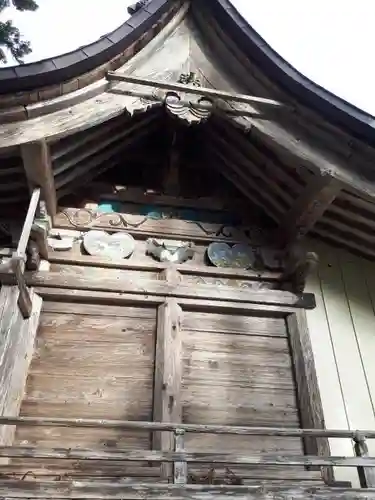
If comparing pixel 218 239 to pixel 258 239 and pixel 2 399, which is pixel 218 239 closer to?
pixel 258 239

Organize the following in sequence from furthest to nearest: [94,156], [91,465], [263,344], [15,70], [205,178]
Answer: [205,178] → [94,156] → [263,344] → [15,70] → [91,465]

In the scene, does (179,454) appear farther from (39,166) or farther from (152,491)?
(39,166)

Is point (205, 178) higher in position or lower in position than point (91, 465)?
higher

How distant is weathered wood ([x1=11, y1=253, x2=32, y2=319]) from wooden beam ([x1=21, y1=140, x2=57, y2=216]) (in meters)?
0.86

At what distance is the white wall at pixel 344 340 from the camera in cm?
482

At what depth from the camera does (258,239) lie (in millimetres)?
5914

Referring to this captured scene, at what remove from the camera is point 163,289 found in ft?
17.2

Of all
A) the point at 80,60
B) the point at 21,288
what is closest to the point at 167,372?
the point at 21,288

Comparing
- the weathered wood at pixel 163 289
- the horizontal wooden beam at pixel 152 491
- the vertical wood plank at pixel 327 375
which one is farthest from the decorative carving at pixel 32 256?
the vertical wood plank at pixel 327 375

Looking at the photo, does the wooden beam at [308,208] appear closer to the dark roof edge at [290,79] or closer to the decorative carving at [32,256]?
the dark roof edge at [290,79]

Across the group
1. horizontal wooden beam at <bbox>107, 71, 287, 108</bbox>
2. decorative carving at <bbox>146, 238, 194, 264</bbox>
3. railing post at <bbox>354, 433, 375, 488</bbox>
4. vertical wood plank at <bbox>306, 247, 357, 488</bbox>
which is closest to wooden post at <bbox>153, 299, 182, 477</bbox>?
decorative carving at <bbox>146, 238, 194, 264</bbox>

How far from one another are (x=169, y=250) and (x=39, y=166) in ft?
5.33

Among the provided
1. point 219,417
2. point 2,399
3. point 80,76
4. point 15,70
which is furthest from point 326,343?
point 15,70

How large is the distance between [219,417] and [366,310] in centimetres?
203
